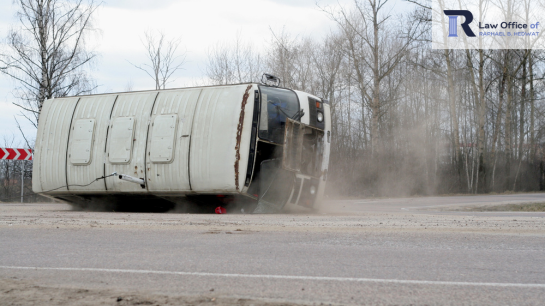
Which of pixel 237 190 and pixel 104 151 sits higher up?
pixel 104 151

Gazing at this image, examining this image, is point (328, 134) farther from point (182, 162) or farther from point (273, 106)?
point (182, 162)

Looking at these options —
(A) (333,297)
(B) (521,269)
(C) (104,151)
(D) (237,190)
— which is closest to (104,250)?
(A) (333,297)

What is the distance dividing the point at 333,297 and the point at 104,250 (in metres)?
3.45

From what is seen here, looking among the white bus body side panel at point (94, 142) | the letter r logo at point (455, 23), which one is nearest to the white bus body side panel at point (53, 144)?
the white bus body side panel at point (94, 142)

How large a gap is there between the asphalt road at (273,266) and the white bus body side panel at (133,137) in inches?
201

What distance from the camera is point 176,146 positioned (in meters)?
13.0

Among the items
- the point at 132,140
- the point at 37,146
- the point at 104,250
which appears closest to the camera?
the point at 104,250

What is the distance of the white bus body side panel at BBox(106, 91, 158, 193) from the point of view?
13.5m

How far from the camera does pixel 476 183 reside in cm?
2886

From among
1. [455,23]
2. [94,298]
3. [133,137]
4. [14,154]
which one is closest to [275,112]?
[133,137]

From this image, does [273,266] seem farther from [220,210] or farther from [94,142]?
[94,142]

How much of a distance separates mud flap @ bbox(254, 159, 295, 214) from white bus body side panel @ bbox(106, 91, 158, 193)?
3129mm

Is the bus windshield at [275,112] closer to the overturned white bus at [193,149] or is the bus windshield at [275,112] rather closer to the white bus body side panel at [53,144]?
the overturned white bus at [193,149]

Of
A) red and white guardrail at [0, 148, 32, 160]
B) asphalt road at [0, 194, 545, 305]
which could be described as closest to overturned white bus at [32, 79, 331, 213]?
asphalt road at [0, 194, 545, 305]
